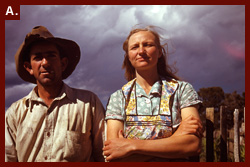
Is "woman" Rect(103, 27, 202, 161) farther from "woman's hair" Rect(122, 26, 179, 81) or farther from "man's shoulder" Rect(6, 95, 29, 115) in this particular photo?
"man's shoulder" Rect(6, 95, 29, 115)

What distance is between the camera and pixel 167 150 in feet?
10.4

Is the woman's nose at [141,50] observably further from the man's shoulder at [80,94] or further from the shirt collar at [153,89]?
the man's shoulder at [80,94]

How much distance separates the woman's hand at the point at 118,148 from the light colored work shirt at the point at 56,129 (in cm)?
59

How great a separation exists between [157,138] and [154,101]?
1.68ft

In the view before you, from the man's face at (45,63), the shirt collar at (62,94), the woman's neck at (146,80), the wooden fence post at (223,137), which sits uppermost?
the man's face at (45,63)

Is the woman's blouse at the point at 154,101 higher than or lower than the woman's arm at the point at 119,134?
higher

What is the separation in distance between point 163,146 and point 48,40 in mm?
2249

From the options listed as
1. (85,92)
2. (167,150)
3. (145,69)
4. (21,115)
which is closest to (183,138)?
(167,150)

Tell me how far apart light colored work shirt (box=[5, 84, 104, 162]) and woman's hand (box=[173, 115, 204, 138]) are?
1.21 metres

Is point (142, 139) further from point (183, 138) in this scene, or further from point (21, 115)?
point (21, 115)

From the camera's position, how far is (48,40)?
392cm

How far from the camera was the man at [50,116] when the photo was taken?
3.71 metres

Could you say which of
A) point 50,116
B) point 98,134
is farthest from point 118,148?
point 50,116

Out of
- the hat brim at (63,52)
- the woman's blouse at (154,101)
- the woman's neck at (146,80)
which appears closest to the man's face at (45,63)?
the hat brim at (63,52)
